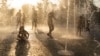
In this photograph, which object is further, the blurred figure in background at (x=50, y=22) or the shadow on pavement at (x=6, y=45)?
the blurred figure in background at (x=50, y=22)

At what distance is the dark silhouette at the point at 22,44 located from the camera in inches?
289

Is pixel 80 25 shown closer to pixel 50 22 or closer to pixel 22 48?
pixel 50 22

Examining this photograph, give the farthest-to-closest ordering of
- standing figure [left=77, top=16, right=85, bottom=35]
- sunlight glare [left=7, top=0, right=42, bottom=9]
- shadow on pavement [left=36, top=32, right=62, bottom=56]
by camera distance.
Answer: standing figure [left=77, top=16, right=85, bottom=35] < sunlight glare [left=7, top=0, right=42, bottom=9] < shadow on pavement [left=36, top=32, right=62, bottom=56]

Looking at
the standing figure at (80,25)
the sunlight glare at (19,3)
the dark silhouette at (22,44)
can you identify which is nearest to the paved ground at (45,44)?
the dark silhouette at (22,44)

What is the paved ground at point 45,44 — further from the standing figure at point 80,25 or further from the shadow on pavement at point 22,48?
the standing figure at point 80,25

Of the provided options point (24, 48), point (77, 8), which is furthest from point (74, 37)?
point (24, 48)

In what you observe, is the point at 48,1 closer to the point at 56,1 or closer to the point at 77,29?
the point at 56,1

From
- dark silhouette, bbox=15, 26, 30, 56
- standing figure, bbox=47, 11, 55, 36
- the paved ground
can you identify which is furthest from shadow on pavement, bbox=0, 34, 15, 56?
standing figure, bbox=47, 11, 55, 36

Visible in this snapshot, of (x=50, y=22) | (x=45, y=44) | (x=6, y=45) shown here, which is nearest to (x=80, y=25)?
(x=50, y=22)

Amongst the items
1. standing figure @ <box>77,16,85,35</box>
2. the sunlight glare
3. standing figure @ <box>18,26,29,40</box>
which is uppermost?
the sunlight glare

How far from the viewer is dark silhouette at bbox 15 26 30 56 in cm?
734

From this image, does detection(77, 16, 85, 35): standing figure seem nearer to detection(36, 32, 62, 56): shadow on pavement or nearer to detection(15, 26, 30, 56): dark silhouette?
detection(36, 32, 62, 56): shadow on pavement

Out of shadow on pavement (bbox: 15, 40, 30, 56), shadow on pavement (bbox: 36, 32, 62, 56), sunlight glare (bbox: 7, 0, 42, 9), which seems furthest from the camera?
sunlight glare (bbox: 7, 0, 42, 9)

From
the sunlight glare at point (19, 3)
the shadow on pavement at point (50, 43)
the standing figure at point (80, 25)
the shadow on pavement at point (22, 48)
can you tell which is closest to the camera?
the shadow on pavement at point (22, 48)
